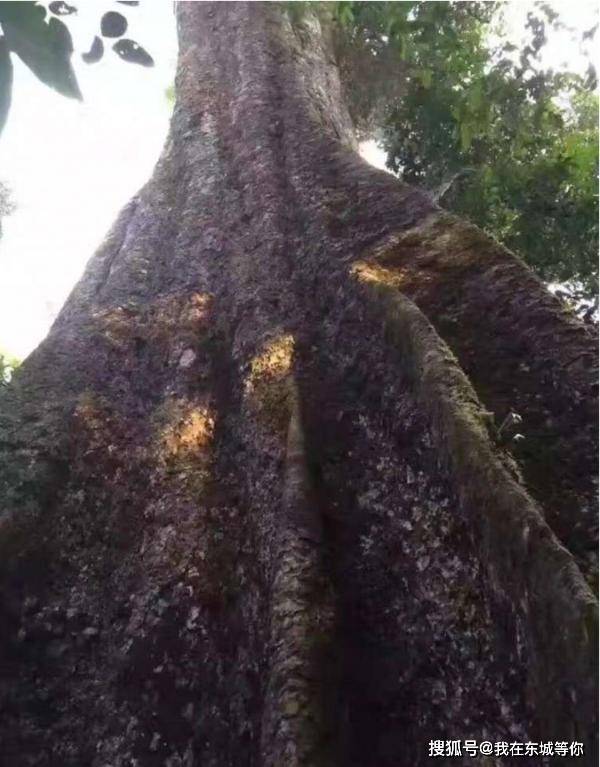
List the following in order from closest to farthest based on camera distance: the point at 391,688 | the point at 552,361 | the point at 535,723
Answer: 1. the point at 535,723
2. the point at 391,688
3. the point at 552,361

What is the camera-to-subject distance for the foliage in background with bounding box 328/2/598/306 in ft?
23.2

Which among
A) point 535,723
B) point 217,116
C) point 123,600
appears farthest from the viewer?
point 217,116

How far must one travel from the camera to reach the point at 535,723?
2135 mm

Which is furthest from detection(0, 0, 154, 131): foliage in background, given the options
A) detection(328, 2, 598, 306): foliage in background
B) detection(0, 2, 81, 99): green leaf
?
detection(328, 2, 598, 306): foliage in background

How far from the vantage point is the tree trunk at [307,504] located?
7.75 feet

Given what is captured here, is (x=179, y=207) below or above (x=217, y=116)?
below

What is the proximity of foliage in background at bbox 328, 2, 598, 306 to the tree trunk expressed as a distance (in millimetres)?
2710

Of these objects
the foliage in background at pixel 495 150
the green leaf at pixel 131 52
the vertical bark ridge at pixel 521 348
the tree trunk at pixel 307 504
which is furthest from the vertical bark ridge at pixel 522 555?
the foliage in background at pixel 495 150

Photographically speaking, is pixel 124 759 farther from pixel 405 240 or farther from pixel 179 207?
pixel 179 207

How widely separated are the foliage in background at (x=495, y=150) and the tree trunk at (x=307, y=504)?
2.71 metres

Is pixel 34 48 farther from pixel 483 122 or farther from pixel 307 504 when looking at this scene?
pixel 483 122

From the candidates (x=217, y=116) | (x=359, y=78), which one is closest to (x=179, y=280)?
(x=217, y=116)

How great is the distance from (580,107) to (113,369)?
6.98 metres

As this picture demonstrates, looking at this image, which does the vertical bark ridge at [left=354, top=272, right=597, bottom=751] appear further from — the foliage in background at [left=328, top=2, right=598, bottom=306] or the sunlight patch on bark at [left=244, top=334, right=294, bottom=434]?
the foliage in background at [left=328, top=2, right=598, bottom=306]
